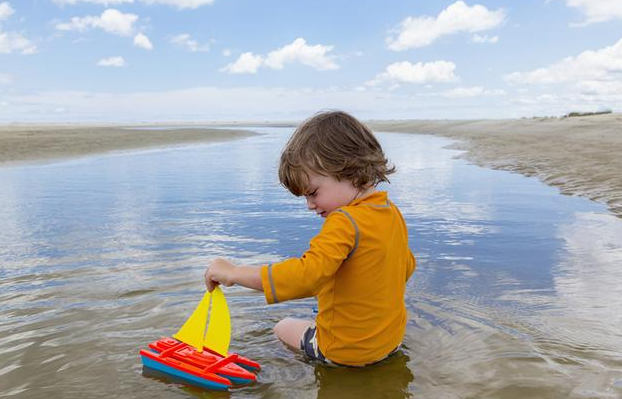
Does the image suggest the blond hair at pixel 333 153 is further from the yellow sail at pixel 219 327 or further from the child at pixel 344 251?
the yellow sail at pixel 219 327

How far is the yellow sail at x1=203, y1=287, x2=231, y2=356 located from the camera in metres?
2.71

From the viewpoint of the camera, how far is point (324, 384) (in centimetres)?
258

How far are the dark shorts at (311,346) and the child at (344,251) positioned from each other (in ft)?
0.35

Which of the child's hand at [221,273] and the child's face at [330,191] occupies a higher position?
the child's face at [330,191]

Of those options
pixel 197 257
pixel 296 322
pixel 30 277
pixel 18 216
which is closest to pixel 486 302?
pixel 296 322

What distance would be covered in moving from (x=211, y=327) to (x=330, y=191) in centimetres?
99

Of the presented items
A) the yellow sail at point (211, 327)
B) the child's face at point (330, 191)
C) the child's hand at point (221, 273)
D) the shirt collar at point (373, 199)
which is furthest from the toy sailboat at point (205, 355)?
the shirt collar at point (373, 199)

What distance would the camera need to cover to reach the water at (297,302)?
261 cm

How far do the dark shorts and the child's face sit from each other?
774 mm

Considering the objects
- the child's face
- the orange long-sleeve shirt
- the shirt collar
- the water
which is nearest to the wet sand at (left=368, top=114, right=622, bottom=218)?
the water

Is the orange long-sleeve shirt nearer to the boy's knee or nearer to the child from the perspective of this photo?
the child

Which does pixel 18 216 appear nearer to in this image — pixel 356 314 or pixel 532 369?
pixel 356 314

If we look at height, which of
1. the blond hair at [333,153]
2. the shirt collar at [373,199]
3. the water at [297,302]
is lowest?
the water at [297,302]

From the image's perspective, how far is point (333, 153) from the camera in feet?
7.82
